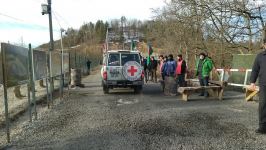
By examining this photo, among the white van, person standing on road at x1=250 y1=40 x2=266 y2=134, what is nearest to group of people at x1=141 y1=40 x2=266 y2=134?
person standing on road at x1=250 y1=40 x2=266 y2=134

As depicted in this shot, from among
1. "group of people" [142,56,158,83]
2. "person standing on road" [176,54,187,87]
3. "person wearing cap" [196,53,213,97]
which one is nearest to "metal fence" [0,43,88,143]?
"person standing on road" [176,54,187,87]

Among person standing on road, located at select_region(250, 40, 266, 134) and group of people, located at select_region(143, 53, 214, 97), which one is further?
group of people, located at select_region(143, 53, 214, 97)

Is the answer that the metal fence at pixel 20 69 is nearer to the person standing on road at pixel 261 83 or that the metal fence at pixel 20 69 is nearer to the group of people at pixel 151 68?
the person standing on road at pixel 261 83

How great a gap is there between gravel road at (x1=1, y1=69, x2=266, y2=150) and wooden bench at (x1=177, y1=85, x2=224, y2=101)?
0.97 m

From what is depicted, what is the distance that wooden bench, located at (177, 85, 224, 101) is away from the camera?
1538cm

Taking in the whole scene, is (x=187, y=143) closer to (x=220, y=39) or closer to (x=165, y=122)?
(x=165, y=122)

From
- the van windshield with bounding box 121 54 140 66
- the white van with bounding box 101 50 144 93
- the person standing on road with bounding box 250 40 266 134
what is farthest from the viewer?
the van windshield with bounding box 121 54 140 66

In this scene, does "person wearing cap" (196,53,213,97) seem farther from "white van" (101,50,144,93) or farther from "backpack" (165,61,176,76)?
"white van" (101,50,144,93)

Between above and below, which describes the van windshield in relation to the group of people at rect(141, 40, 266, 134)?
above

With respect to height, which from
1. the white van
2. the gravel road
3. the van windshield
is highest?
the van windshield

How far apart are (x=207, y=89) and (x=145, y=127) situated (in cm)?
722

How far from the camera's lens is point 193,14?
80.6 feet

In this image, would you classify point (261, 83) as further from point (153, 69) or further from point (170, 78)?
point (153, 69)

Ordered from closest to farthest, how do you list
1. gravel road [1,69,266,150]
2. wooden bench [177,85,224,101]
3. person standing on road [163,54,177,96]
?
gravel road [1,69,266,150] → wooden bench [177,85,224,101] → person standing on road [163,54,177,96]
